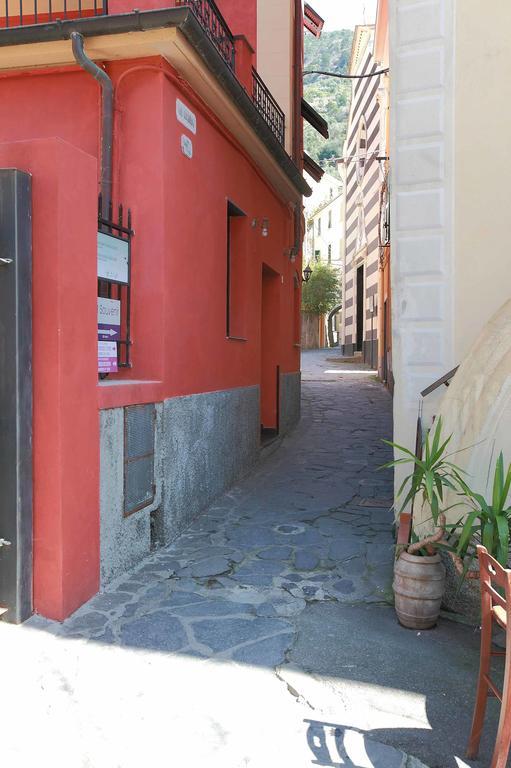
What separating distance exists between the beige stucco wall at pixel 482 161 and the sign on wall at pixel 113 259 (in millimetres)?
2567

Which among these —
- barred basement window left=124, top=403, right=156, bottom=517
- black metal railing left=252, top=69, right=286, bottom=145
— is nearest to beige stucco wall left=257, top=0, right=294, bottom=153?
black metal railing left=252, top=69, right=286, bottom=145

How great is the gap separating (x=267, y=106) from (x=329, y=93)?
113230 millimetres

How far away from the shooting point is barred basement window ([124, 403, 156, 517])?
183 inches

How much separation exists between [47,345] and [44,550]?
45.5 inches

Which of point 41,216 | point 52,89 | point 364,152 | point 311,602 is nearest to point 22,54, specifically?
point 52,89

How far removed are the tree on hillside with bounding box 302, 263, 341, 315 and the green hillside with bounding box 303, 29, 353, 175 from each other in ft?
148

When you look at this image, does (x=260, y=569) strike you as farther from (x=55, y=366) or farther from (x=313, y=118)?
(x=313, y=118)

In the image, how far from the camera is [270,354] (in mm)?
10414

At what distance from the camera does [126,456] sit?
182 inches

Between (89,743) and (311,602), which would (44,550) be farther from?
(311,602)

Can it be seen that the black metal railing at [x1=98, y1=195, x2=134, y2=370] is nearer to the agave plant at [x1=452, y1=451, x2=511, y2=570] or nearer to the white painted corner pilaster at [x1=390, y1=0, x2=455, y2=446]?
the white painted corner pilaster at [x1=390, y1=0, x2=455, y2=446]

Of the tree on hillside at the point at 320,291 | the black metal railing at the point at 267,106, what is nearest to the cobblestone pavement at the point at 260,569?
the black metal railing at the point at 267,106

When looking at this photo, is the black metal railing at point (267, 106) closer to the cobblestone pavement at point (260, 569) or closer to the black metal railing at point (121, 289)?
the black metal railing at point (121, 289)

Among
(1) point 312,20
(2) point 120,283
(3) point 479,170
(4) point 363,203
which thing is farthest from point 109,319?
(4) point 363,203
